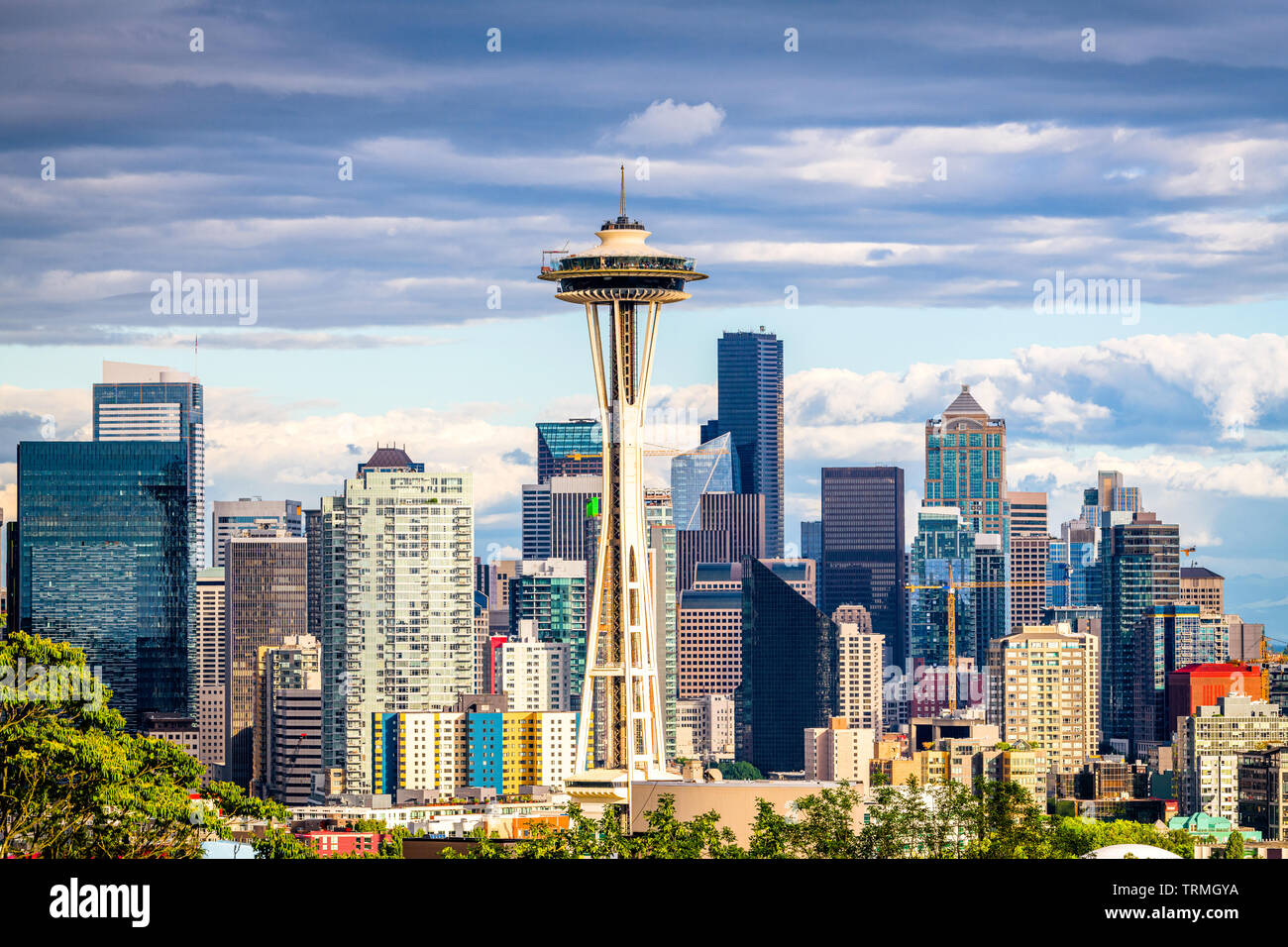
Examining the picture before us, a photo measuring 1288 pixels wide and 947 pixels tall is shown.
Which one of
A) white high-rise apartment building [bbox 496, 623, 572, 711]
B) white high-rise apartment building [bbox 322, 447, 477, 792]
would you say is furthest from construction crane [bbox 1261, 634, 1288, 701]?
white high-rise apartment building [bbox 322, 447, 477, 792]

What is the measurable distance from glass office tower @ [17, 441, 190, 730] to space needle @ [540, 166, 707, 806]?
9119cm

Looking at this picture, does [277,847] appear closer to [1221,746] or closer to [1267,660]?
[1221,746]

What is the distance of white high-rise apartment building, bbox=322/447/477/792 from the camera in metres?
175

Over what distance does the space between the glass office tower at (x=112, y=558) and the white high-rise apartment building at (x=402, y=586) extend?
18.1m

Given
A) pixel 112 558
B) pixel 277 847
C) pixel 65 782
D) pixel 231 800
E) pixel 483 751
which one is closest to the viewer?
pixel 65 782

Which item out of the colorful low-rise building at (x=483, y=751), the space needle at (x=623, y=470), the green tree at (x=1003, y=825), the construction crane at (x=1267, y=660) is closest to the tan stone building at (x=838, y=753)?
the colorful low-rise building at (x=483, y=751)

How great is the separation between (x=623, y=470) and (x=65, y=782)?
6710 cm

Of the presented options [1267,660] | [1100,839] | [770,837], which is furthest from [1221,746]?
[770,837]

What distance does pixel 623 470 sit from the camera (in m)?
99.4

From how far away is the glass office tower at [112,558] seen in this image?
187375 millimetres

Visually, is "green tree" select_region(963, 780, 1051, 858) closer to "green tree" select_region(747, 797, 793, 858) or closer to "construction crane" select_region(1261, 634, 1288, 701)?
"green tree" select_region(747, 797, 793, 858)
